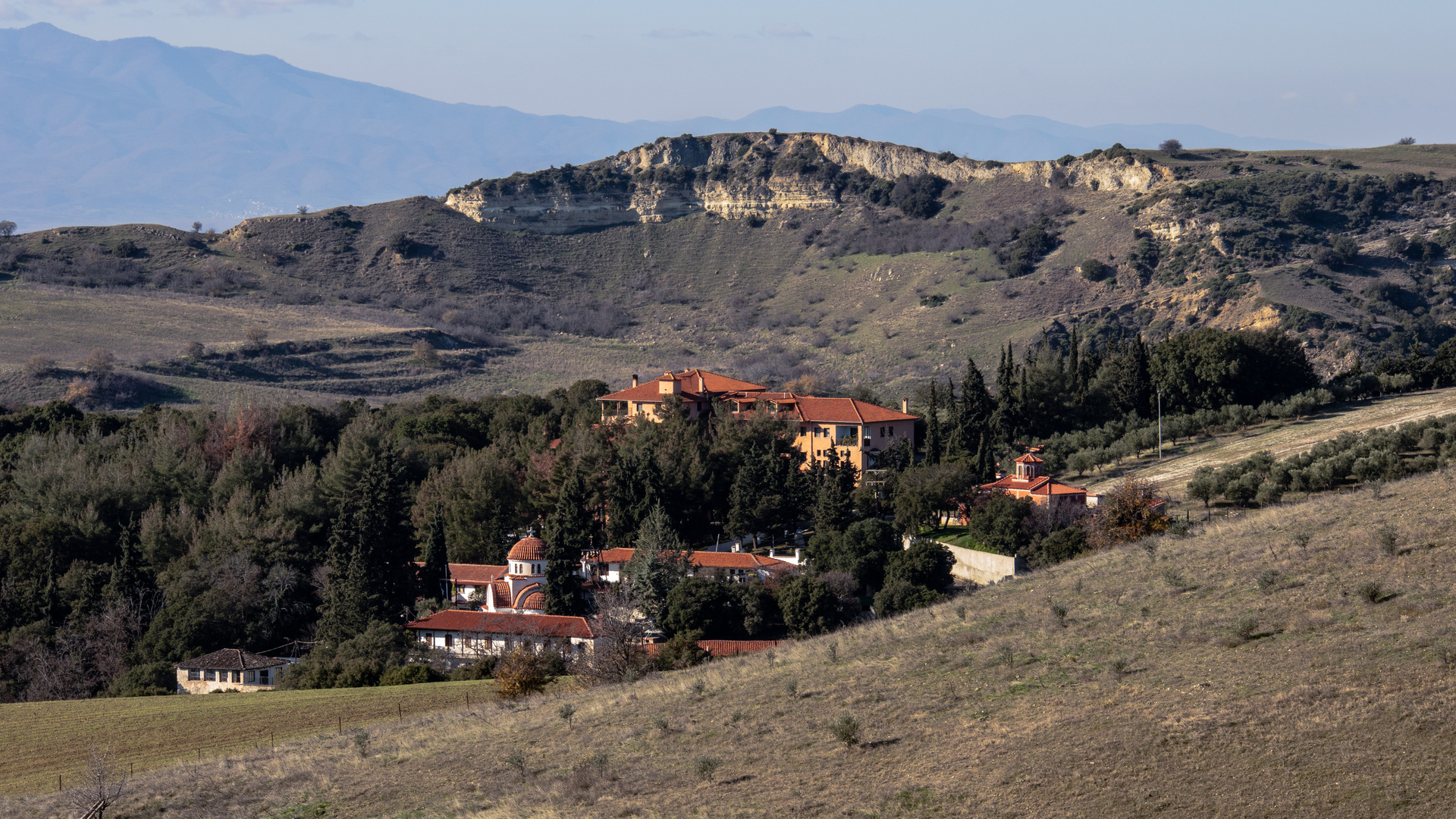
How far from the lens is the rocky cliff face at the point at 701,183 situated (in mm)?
162625

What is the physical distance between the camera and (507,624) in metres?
41.4

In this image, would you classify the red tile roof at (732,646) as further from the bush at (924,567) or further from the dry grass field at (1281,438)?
the dry grass field at (1281,438)

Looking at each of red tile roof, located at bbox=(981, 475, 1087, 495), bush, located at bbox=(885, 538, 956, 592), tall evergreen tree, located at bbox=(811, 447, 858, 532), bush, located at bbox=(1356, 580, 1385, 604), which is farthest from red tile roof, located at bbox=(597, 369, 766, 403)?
bush, located at bbox=(1356, 580, 1385, 604)

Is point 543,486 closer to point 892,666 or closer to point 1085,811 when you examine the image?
point 892,666

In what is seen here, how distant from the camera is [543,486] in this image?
5366 centimetres

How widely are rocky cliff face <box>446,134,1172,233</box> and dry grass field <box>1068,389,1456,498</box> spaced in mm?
104311

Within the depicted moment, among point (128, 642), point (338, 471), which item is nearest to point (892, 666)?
point (128, 642)

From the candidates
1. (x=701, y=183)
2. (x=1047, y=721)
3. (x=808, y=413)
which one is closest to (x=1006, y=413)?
(x=808, y=413)

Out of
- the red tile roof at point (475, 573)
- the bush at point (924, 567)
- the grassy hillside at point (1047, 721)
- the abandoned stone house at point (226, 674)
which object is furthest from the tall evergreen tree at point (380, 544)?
the grassy hillside at point (1047, 721)

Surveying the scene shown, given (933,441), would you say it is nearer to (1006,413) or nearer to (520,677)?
(1006,413)

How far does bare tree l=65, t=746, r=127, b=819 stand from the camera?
17.9 m

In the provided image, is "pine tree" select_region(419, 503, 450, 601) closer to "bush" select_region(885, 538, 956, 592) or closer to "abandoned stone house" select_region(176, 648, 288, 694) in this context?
"abandoned stone house" select_region(176, 648, 288, 694)

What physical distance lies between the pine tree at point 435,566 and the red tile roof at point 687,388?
18.3 meters

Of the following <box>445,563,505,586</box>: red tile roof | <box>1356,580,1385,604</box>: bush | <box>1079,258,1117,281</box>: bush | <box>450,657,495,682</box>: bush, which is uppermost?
<box>1079,258,1117,281</box>: bush
